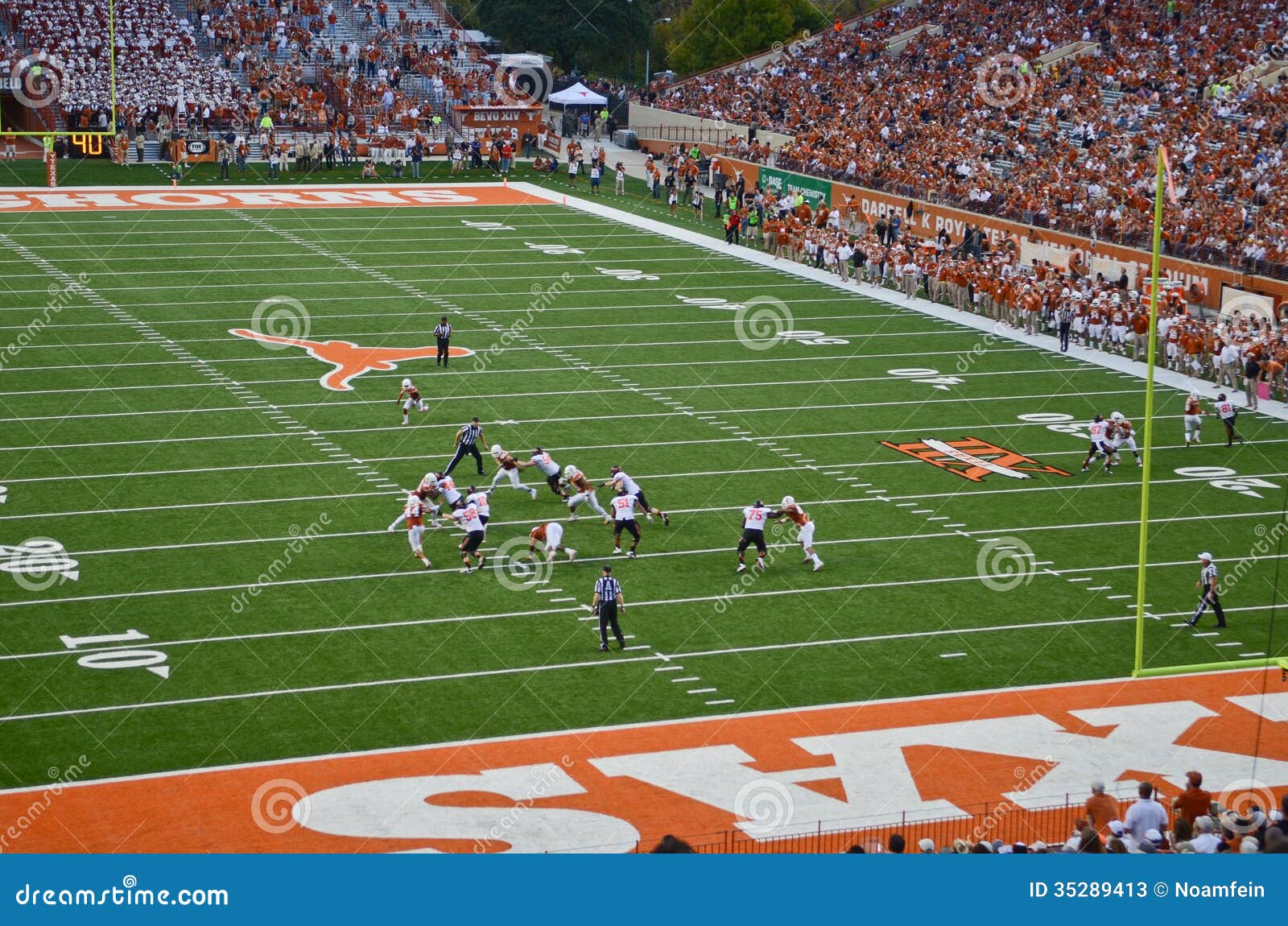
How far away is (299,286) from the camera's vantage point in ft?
116

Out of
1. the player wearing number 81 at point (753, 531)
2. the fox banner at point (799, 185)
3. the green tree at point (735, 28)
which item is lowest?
the player wearing number 81 at point (753, 531)

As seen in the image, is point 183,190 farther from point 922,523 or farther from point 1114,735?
point 1114,735

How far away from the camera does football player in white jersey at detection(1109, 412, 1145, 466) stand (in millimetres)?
23500

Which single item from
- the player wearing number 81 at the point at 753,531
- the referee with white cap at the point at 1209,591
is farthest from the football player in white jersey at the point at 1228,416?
the player wearing number 81 at the point at 753,531

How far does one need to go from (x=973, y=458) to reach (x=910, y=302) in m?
12.2

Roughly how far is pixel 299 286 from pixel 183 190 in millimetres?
13035

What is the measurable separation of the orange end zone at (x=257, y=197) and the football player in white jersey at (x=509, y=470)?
24.7m

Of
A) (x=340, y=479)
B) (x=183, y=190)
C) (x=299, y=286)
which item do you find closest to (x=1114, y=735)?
(x=340, y=479)

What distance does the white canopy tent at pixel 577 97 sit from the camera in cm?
5694

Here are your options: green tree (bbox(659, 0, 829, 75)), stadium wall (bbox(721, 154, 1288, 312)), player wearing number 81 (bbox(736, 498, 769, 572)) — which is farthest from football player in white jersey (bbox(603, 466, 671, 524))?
green tree (bbox(659, 0, 829, 75))

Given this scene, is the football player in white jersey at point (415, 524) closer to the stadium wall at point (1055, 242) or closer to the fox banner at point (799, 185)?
the stadium wall at point (1055, 242)

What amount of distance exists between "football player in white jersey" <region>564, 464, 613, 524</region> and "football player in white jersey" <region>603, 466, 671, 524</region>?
0.93 feet

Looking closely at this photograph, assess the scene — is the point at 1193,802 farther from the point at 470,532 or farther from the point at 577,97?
the point at 577,97

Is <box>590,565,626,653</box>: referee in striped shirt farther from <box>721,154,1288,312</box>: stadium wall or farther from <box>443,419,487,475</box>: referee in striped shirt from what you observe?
<box>721,154,1288,312</box>: stadium wall
